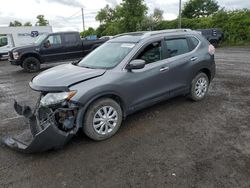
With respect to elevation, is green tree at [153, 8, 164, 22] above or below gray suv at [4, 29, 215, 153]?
above

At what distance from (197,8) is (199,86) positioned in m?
58.6

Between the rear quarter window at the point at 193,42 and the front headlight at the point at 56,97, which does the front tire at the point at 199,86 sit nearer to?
the rear quarter window at the point at 193,42

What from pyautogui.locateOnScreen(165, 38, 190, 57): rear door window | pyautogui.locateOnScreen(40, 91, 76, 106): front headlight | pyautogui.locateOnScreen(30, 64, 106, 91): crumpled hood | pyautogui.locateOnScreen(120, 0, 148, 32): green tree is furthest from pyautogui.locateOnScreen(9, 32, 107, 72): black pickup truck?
pyautogui.locateOnScreen(120, 0, 148, 32): green tree

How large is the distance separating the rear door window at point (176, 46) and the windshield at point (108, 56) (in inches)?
35.7

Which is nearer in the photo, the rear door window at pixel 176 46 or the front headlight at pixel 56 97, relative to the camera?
the front headlight at pixel 56 97

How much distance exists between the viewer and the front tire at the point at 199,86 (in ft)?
18.3

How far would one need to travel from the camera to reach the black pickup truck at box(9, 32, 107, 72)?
37.8 ft

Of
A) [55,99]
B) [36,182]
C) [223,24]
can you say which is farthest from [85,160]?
[223,24]

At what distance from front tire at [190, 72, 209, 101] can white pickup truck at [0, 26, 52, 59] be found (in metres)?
18.3

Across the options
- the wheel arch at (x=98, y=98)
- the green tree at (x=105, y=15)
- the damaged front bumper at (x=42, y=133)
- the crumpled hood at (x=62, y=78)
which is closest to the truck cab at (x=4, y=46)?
the crumpled hood at (x=62, y=78)

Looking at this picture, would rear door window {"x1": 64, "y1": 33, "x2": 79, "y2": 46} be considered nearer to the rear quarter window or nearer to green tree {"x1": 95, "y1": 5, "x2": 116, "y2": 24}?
the rear quarter window

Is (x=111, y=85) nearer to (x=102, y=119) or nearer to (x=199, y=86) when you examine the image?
(x=102, y=119)

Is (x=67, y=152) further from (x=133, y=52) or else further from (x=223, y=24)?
(x=223, y=24)

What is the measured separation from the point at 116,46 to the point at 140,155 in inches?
93.1
